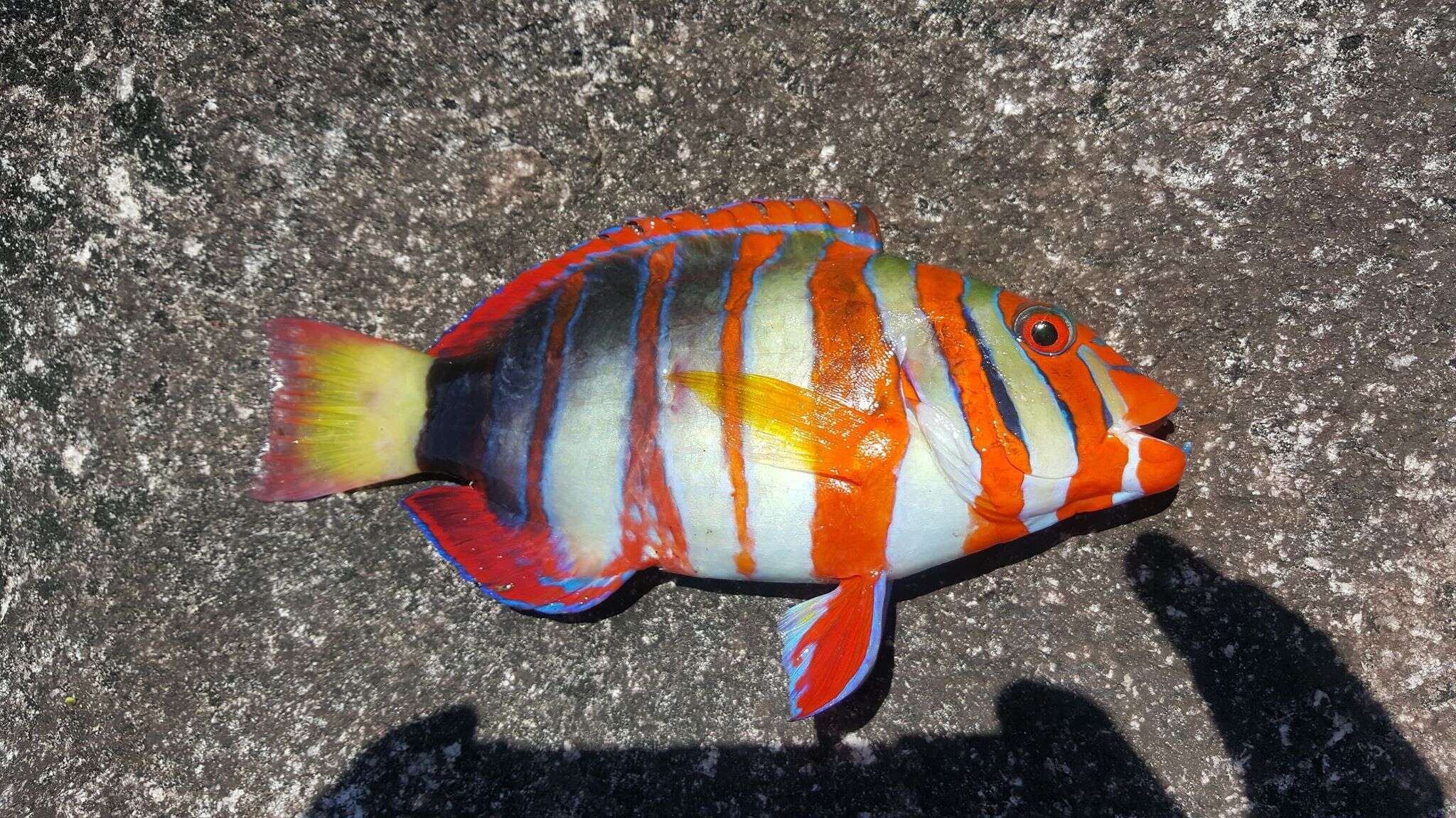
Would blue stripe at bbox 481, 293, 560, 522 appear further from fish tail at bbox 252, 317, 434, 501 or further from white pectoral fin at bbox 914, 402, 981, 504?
white pectoral fin at bbox 914, 402, 981, 504

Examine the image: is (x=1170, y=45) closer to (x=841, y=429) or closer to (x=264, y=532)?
(x=841, y=429)

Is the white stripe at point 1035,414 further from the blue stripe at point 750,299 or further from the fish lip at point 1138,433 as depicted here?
the blue stripe at point 750,299

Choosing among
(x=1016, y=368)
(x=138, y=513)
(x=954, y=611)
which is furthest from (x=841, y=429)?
(x=138, y=513)

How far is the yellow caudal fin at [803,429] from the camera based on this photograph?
1.53 m

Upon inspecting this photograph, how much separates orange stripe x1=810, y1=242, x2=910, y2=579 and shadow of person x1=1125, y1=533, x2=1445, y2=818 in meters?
0.84

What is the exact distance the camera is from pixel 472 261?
2.00 m

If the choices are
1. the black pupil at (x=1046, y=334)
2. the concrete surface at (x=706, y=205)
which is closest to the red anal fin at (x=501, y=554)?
the concrete surface at (x=706, y=205)

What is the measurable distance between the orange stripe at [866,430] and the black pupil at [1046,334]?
0.28m

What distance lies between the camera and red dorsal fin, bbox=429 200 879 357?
173 centimetres

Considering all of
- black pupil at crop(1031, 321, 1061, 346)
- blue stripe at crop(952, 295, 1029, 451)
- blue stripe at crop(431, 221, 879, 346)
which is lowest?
blue stripe at crop(952, 295, 1029, 451)

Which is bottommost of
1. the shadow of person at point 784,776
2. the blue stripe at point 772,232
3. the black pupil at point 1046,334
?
the shadow of person at point 784,776

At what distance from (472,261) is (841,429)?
106 centimetres

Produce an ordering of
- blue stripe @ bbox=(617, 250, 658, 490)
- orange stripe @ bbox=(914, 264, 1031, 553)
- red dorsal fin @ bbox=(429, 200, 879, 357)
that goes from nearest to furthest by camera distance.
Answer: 1. orange stripe @ bbox=(914, 264, 1031, 553)
2. blue stripe @ bbox=(617, 250, 658, 490)
3. red dorsal fin @ bbox=(429, 200, 879, 357)

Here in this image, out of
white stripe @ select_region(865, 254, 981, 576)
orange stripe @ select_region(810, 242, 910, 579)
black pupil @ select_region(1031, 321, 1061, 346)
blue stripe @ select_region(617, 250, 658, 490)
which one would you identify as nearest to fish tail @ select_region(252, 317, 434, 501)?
blue stripe @ select_region(617, 250, 658, 490)
